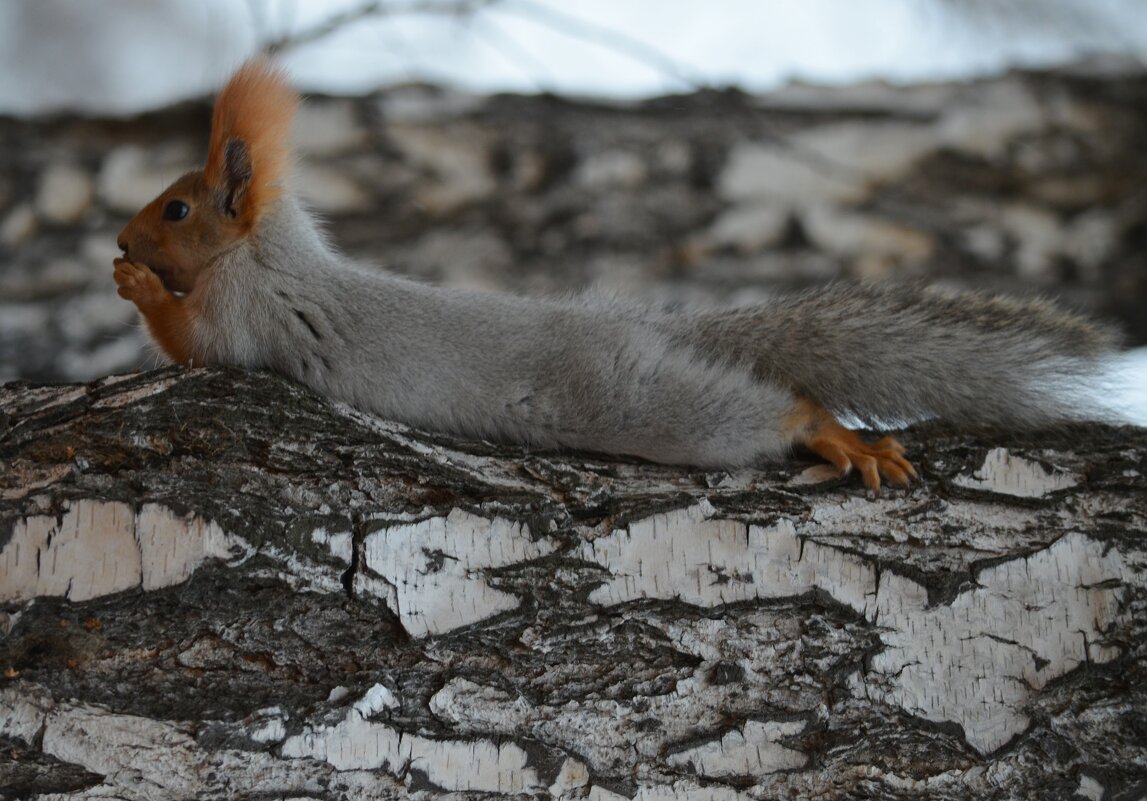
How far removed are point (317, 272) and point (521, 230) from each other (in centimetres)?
113

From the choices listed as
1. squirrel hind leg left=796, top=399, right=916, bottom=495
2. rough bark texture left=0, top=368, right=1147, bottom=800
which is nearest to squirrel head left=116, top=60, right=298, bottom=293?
rough bark texture left=0, top=368, right=1147, bottom=800

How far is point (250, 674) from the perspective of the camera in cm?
98

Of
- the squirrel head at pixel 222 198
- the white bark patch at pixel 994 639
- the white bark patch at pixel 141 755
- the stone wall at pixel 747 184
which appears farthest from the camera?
the stone wall at pixel 747 184

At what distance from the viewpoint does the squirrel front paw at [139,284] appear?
1.28 metres

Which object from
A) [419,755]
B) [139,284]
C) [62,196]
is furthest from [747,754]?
[62,196]

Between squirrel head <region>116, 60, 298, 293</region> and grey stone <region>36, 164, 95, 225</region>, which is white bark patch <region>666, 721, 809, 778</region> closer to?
squirrel head <region>116, 60, 298, 293</region>

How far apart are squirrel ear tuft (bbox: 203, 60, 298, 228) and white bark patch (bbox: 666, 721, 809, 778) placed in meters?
0.87

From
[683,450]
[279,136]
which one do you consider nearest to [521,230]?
[279,136]

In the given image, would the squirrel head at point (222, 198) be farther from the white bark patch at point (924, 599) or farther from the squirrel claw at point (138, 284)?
the white bark patch at point (924, 599)

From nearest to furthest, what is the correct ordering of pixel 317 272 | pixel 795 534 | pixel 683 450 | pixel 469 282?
Result: pixel 795 534 < pixel 683 450 < pixel 317 272 < pixel 469 282

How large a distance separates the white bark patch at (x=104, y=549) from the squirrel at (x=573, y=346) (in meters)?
0.31

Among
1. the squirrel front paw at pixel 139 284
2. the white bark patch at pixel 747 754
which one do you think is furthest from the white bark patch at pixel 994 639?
the squirrel front paw at pixel 139 284

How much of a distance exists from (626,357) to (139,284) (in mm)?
607

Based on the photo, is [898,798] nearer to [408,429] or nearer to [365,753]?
[365,753]
